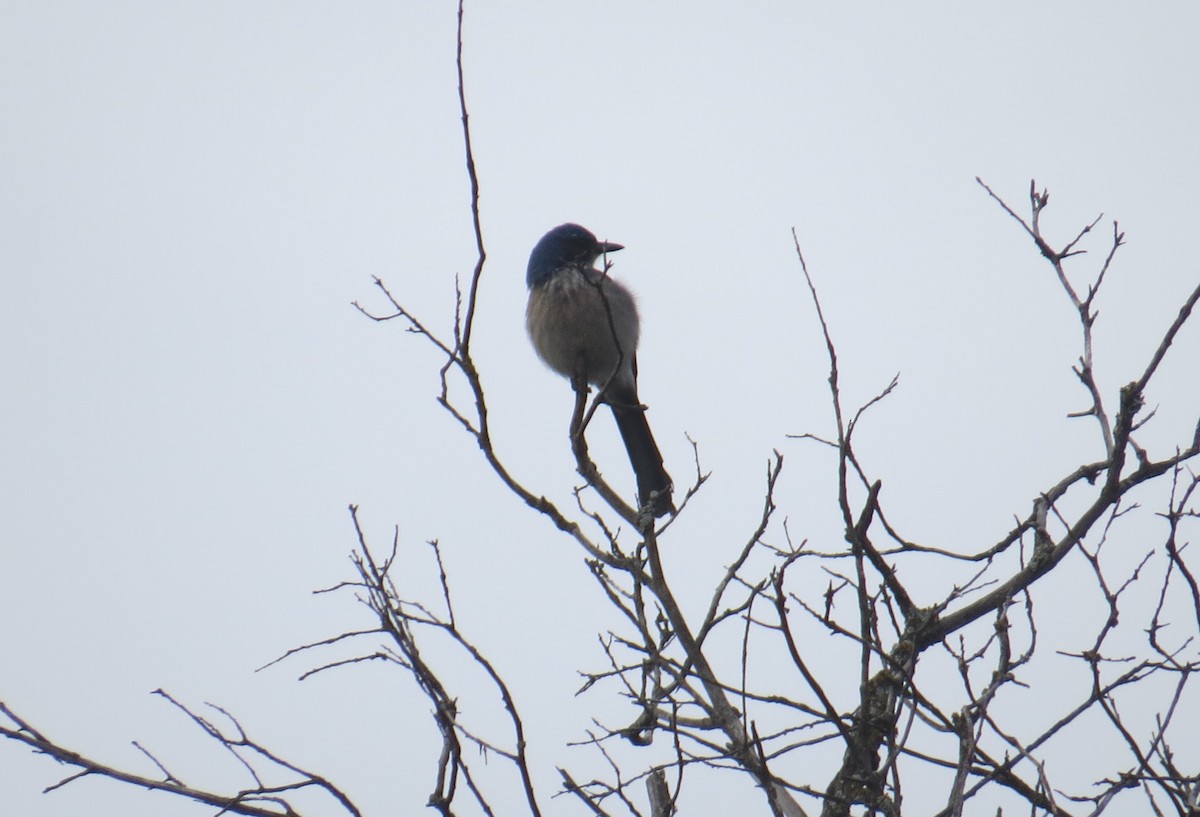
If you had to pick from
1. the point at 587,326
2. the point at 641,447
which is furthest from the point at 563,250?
the point at 641,447

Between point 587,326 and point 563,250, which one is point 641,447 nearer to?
point 587,326

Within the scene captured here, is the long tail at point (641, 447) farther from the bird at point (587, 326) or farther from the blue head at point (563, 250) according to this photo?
the blue head at point (563, 250)

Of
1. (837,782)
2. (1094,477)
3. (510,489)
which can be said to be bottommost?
(837,782)

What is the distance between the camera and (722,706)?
9.09 ft

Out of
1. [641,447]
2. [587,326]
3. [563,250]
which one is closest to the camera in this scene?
[641,447]

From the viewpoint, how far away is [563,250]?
6605 millimetres

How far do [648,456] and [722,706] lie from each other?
10.5ft

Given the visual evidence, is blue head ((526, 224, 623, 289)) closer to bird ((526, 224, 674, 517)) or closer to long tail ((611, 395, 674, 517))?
bird ((526, 224, 674, 517))

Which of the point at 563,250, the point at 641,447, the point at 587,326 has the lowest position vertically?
the point at 641,447

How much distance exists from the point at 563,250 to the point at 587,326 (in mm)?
714

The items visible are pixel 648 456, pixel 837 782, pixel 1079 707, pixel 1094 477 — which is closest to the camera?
pixel 1079 707

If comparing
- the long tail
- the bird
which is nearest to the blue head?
the bird

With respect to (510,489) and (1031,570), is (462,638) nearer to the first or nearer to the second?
(510,489)

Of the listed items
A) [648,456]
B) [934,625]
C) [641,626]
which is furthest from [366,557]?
[648,456]
